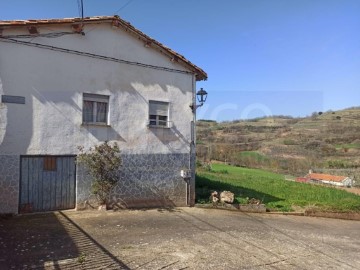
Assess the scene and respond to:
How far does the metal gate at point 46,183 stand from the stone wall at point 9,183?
0.17 m

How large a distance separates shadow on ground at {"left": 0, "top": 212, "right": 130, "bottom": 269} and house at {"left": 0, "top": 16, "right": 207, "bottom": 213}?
1427mm

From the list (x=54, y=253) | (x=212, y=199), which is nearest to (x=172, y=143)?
(x=212, y=199)

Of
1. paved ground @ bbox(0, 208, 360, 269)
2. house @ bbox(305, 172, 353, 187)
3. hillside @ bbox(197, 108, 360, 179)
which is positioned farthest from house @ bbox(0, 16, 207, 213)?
hillside @ bbox(197, 108, 360, 179)

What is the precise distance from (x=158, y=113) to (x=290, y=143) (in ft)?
167

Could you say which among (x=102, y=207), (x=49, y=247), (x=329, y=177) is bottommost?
(x=329, y=177)

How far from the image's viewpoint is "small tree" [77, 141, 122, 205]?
1118cm

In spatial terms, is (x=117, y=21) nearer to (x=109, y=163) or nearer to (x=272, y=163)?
(x=109, y=163)

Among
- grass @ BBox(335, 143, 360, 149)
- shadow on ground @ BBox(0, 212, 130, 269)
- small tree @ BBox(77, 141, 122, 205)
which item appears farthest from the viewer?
grass @ BBox(335, 143, 360, 149)

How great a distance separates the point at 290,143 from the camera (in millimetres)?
60125

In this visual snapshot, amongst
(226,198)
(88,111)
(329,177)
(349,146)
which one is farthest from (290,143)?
(88,111)

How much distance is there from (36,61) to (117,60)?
2.74 metres

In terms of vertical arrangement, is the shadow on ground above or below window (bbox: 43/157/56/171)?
below

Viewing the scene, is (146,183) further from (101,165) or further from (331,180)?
(331,180)

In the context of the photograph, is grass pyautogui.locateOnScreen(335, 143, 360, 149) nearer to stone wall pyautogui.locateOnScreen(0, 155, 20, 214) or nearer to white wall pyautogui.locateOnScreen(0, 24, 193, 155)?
white wall pyautogui.locateOnScreen(0, 24, 193, 155)
